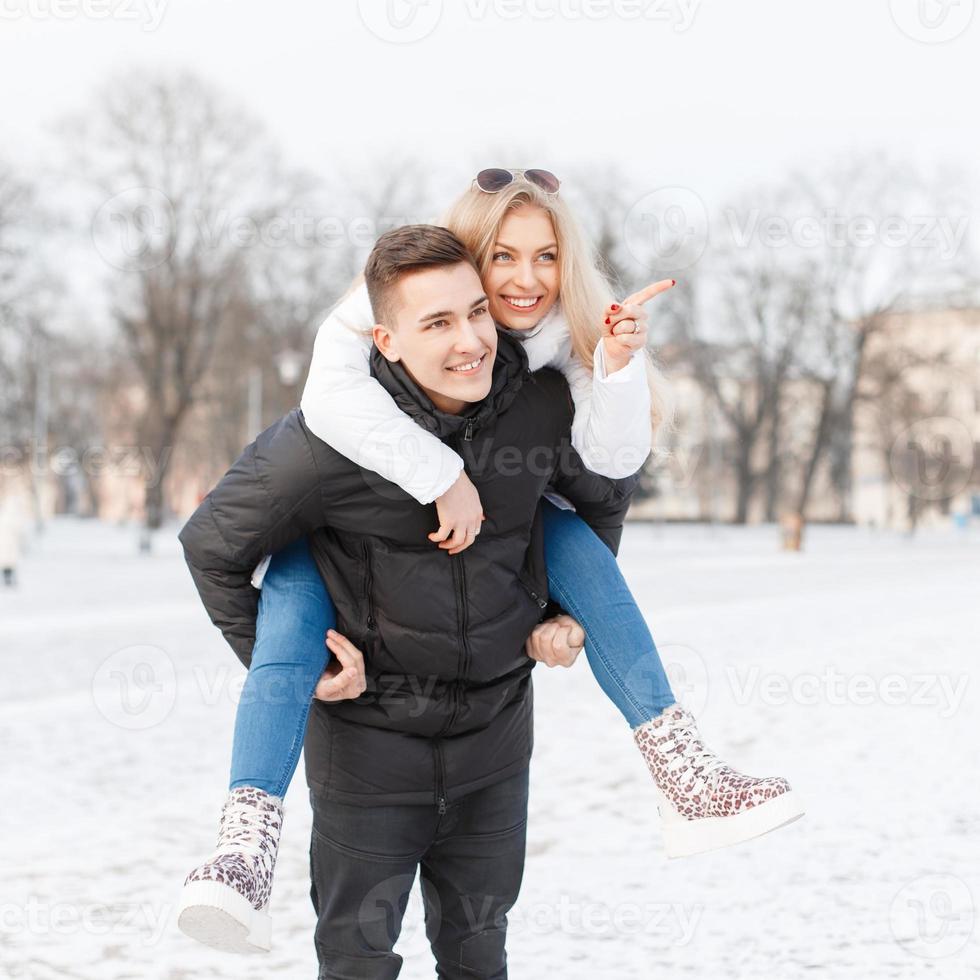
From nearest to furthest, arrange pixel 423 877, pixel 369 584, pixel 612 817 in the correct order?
pixel 369 584 → pixel 423 877 → pixel 612 817

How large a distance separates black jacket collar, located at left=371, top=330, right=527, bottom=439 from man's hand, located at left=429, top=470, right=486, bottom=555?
0.40ft

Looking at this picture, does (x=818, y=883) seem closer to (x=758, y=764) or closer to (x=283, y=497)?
(x=758, y=764)

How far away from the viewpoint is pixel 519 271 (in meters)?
2.42

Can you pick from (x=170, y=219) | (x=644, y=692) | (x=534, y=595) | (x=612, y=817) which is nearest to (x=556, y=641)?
(x=534, y=595)

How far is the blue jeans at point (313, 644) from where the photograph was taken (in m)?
2.25

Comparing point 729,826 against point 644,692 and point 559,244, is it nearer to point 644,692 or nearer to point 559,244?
point 644,692

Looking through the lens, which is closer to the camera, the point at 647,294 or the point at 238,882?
the point at 238,882

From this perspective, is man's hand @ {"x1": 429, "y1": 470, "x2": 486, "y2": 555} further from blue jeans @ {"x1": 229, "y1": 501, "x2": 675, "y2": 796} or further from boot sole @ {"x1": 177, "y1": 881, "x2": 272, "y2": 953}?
boot sole @ {"x1": 177, "y1": 881, "x2": 272, "y2": 953}

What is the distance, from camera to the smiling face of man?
7.30 feet

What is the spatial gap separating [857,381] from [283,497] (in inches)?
1605

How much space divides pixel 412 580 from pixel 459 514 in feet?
0.58

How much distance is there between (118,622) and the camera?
12.6 m

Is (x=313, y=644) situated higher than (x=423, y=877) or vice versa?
(x=313, y=644)

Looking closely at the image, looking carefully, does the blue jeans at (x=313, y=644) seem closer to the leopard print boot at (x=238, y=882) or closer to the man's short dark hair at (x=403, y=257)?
the leopard print boot at (x=238, y=882)
